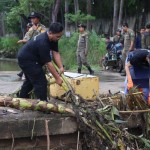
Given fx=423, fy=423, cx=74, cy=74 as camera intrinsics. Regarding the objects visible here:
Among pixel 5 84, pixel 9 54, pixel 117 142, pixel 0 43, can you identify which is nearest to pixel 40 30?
pixel 5 84

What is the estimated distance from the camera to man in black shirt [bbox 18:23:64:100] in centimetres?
595

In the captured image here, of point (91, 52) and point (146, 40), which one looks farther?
point (91, 52)

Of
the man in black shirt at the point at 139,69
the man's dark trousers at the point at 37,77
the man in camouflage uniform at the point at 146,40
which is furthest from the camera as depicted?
the man in camouflage uniform at the point at 146,40

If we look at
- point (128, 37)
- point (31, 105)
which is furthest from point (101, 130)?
point (128, 37)

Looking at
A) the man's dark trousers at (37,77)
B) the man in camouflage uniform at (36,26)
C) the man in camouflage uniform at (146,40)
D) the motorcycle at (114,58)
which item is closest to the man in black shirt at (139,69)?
the man's dark trousers at (37,77)

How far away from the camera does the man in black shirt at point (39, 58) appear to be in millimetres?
5953

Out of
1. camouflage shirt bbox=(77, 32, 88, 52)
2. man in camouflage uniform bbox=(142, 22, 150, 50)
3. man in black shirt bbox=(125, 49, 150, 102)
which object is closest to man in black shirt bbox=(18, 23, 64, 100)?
man in black shirt bbox=(125, 49, 150, 102)

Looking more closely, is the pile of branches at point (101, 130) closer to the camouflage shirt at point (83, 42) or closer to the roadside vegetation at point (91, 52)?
the camouflage shirt at point (83, 42)

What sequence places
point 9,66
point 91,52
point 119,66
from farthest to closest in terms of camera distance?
point 9,66 < point 91,52 < point 119,66

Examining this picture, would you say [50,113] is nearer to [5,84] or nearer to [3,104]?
[3,104]

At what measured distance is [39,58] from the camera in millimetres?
6191

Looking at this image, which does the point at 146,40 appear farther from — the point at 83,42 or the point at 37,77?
the point at 37,77

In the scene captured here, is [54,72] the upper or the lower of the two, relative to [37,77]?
upper

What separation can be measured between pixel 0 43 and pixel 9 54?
5297mm
